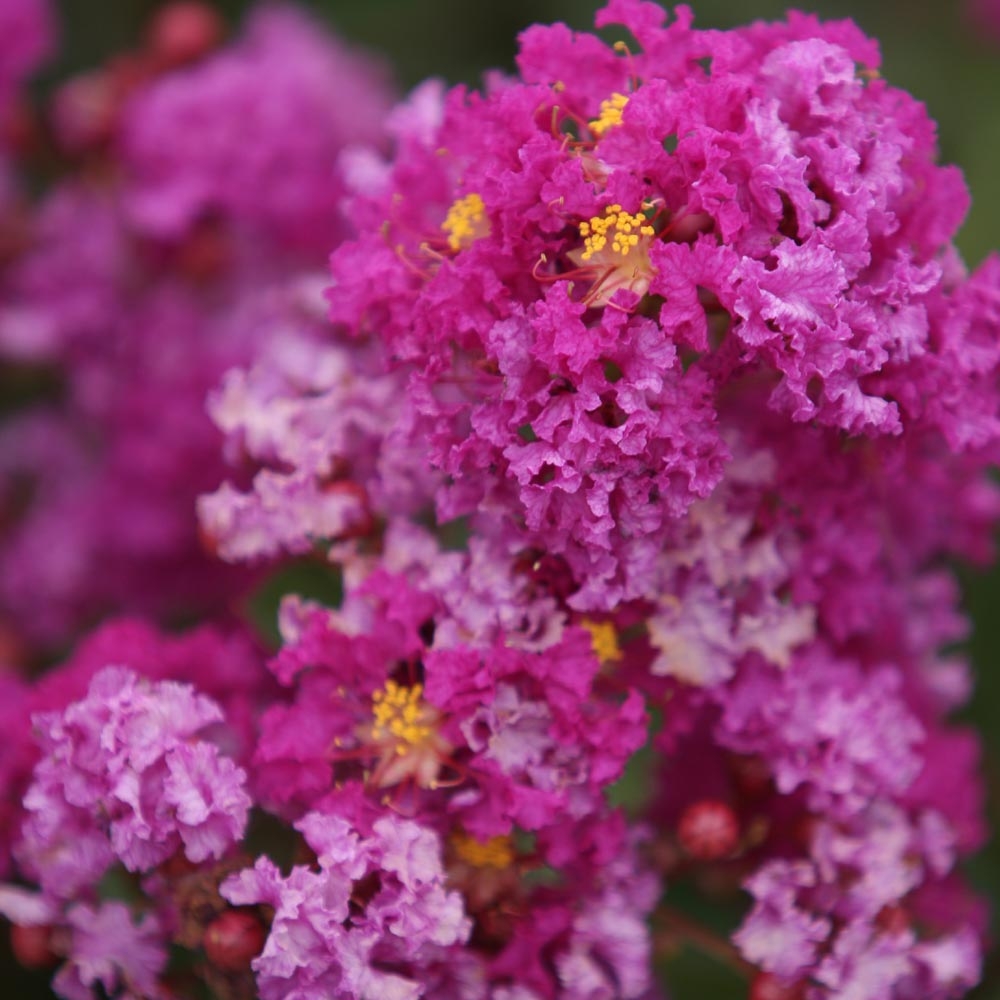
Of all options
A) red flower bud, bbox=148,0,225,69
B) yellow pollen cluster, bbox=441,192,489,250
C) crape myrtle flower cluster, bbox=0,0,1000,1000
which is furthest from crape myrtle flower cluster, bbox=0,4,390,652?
yellow pollen cluster, bbox=441,192,489,250

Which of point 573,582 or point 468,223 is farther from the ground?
point 468,223

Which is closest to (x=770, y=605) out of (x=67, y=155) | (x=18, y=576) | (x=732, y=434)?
(x=732, y=434)

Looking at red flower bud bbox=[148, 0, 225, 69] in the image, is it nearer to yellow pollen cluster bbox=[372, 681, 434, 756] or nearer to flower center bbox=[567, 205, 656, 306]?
flower center bbox=[567, 205, 656, 306]

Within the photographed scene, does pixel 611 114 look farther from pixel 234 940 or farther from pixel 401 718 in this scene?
pixel 234 940

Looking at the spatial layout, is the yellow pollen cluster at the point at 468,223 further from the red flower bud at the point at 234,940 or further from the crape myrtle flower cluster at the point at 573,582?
the red flower bud at the point at 234,940

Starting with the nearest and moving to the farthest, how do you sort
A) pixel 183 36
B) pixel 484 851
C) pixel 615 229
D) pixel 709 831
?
1. pixel 615 229
2. pixel 484 851
3. pixel 709 831
4. pixel 183 36

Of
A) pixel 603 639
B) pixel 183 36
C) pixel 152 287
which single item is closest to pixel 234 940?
pixel 603 639
